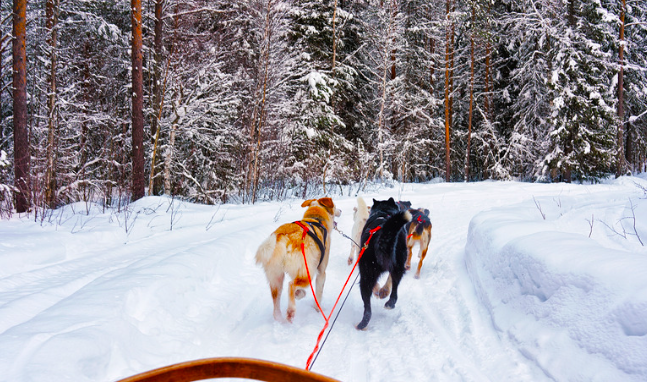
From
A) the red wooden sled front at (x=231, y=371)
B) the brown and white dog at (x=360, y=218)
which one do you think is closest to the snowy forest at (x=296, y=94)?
the brown and white dog at (x=360, y=218)

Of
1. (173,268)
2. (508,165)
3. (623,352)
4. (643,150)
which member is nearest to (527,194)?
(508,165)

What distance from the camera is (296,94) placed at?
1577 cm

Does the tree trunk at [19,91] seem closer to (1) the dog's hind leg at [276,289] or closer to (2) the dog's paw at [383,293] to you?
(1) the dog's hind leg at [276,289]

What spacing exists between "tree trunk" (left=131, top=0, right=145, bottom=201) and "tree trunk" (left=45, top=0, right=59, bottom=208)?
2482 millimetres

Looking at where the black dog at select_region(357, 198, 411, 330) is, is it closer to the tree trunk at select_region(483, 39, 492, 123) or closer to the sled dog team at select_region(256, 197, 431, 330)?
the sled dog team at select_region(256, 197, 431, 330)

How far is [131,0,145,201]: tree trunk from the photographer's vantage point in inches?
427

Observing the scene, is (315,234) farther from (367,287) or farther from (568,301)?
(568,301)

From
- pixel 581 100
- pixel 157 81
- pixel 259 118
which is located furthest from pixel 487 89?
pixel 157 81

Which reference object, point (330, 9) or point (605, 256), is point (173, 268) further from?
point (330, 9)

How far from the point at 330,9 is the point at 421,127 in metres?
8.96

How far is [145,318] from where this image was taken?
315cm

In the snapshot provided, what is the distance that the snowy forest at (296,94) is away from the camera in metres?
11.9

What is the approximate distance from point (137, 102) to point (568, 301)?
12.8m

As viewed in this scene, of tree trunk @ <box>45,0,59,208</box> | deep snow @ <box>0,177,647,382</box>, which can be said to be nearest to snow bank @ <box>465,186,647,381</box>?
deep snow @ <box>0,177,647,382</box>
